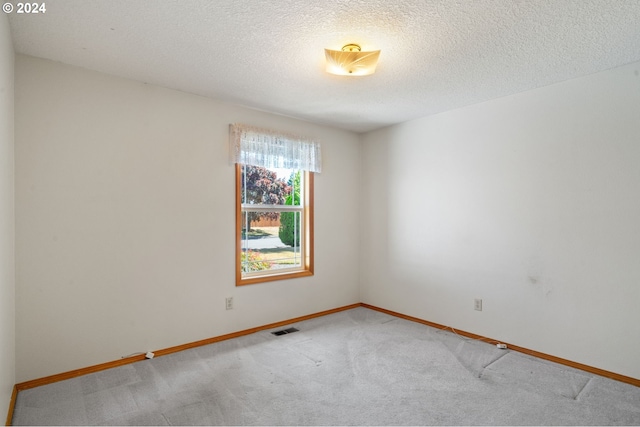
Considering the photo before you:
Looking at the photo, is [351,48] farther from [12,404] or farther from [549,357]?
[12,404]

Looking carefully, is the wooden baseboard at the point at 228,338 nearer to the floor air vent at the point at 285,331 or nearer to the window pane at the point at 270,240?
the floor air vent at the point at 285,331

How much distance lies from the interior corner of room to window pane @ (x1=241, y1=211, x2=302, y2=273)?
9.3 inches

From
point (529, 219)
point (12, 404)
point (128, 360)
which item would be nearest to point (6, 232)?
point (12, 404)

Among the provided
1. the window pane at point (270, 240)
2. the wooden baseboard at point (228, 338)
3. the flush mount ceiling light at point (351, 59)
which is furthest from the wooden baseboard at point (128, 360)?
the flush mount ceiling light at point (351, 59)

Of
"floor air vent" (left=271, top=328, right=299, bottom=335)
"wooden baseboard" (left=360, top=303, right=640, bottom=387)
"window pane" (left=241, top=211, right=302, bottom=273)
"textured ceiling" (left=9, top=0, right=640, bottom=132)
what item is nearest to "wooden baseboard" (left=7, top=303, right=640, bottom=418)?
"wooden baseboard" (left=360, top=303, right=640, bottom=387)

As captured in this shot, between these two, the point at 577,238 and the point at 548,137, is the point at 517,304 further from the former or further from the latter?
the point at 548,137

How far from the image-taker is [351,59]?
7.69 feet

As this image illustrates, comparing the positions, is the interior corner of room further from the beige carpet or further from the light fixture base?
the light fixture base

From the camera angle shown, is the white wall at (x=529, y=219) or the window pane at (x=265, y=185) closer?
the white wall at (x=529, y=219)

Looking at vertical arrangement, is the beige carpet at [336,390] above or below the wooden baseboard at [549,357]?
below

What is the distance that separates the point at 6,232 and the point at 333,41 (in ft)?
7.40

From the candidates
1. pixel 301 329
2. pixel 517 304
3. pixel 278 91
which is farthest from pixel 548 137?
pixel 301 329

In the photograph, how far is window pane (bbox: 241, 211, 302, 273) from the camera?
3721 mm

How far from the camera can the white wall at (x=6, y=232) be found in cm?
185
